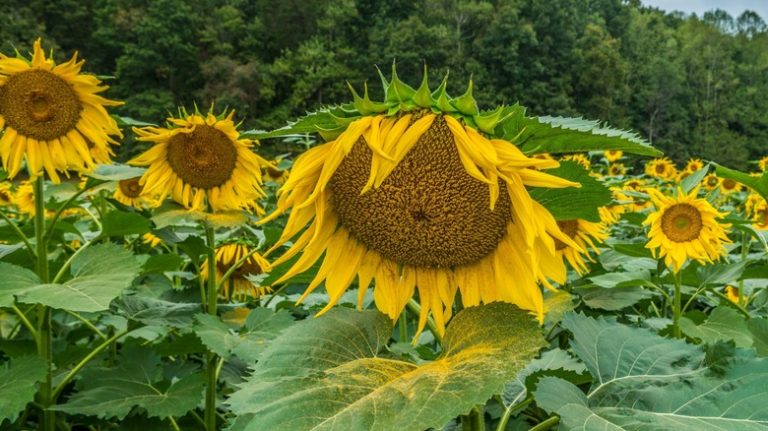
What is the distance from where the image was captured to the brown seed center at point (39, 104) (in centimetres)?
187

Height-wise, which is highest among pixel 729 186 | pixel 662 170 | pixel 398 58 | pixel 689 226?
pixel 398 58

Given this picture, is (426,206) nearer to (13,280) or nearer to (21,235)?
(13,280)

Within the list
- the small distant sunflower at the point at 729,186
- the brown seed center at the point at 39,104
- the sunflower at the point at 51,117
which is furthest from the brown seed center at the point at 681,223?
the small distant sunflower at the point at 729,186

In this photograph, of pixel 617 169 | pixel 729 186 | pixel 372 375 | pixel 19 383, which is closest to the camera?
pixel 372 375

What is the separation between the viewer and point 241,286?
8.23 ft

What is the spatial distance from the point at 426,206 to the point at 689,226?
1791mm

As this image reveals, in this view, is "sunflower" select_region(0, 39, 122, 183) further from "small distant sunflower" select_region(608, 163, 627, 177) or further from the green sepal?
"small distant sunflower" select_region(608, 163, 627, 177)

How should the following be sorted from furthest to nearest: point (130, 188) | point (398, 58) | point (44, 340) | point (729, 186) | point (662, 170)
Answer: point (398, 58) < point (662, 170) < point (729, 186) < point (130, 188) < point (44, 340)

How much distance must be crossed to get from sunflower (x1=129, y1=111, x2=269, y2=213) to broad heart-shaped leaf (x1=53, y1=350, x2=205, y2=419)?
62 cm

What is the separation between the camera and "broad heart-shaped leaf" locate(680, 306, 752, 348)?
1.55 meters

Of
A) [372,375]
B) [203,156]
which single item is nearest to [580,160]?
[203,156]

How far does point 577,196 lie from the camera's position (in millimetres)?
895

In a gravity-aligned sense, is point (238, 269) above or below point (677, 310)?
below

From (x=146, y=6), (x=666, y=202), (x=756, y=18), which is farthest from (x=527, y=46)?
(x=756, y=18)
